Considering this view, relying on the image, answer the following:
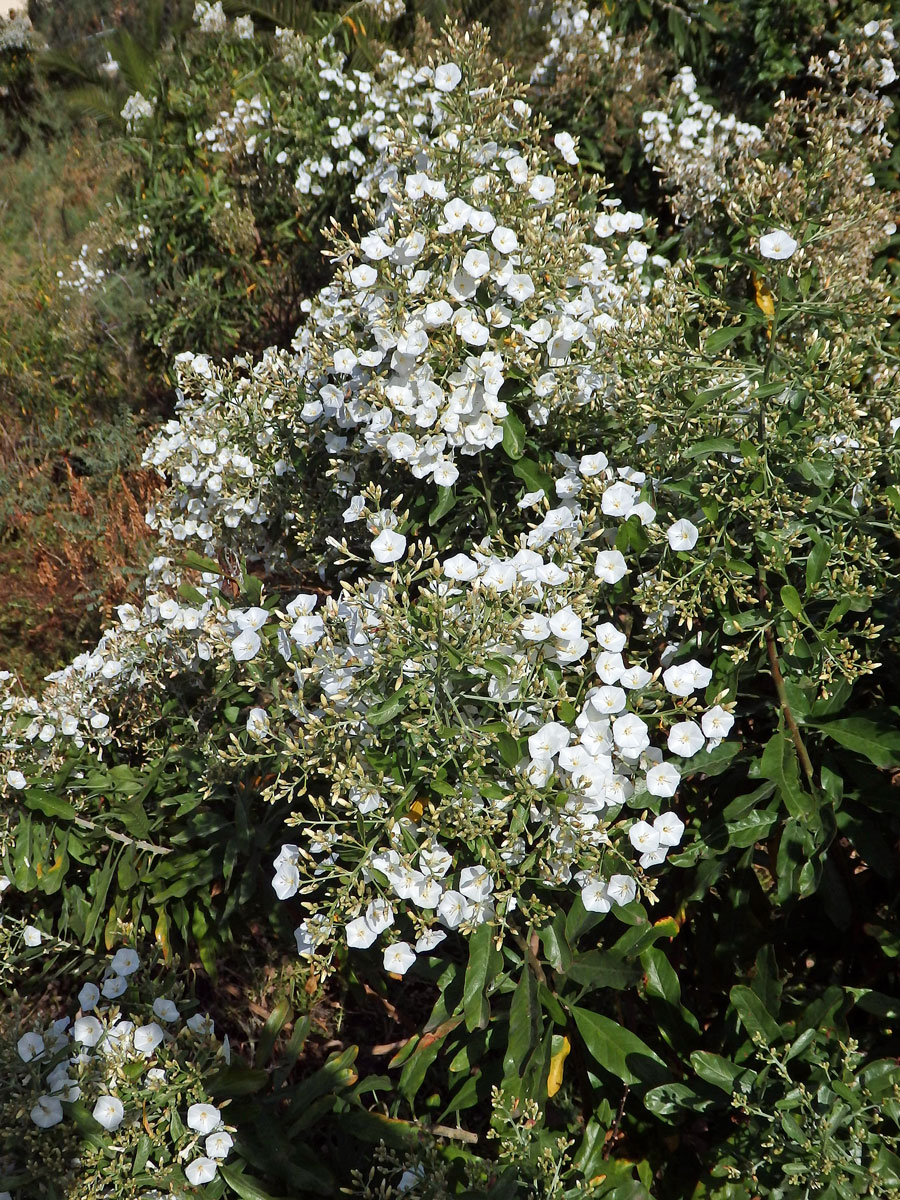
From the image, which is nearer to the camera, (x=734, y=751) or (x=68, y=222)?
(x=734, y=751)

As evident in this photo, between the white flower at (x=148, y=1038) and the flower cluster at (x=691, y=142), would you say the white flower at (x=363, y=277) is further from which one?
the flower cluster at (x=691, y=142)

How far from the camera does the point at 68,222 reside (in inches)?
291

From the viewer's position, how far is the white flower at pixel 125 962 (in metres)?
2.27

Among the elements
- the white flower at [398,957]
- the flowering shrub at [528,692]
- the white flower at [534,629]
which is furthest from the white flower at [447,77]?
the white flower at [398,957]

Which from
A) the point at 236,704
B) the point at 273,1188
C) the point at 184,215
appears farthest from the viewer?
the point at 184,215

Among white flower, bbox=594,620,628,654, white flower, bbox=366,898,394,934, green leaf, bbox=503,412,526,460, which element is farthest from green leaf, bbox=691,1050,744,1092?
green leaf, bbox=503,412,526,460

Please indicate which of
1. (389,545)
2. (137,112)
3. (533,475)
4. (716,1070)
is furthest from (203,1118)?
(137,112)

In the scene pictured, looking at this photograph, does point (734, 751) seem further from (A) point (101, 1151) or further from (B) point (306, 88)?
(B) point (306, 88)

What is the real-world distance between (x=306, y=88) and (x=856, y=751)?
15.2 ft

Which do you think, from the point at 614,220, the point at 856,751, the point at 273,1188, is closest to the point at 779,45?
the point at 614,220

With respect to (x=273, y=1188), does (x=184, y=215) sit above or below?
above

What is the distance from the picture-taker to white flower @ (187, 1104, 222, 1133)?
1.92 metres

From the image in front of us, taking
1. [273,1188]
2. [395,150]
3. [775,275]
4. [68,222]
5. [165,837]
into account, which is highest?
[68,222]

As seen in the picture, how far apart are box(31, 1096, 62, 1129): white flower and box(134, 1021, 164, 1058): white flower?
185mm
